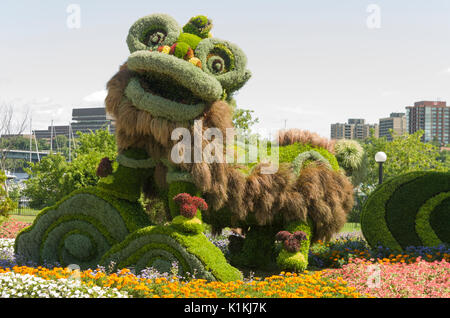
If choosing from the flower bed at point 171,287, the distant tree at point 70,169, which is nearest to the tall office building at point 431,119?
the distant tree at point 70,169

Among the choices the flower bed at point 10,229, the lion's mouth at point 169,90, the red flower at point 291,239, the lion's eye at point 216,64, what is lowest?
the flower bed at point 10,229

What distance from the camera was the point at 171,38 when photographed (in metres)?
7.06

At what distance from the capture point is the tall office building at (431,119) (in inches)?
2070

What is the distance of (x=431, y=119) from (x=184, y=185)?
6317cm

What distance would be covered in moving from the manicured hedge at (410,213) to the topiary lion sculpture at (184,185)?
1.24 metres

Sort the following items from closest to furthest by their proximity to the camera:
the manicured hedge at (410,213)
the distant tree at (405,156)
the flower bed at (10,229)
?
the manicured hedge at (410,213), the flower bed at (10,229), the distant tree at (405,156)

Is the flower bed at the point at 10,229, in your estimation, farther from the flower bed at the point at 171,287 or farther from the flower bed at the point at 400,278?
the flower bed at the point at 400,278

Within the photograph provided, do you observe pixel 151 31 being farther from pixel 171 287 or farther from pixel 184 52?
pixel 171 287

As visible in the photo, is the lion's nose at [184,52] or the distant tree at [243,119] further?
the distant tree at [243,119]

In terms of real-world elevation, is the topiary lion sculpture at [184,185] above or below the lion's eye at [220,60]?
below

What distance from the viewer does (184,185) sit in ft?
22.3

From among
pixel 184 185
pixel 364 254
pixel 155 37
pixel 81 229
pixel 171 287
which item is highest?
pixel 155 37

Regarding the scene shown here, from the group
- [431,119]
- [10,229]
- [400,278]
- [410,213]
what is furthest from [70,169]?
[431,119]
